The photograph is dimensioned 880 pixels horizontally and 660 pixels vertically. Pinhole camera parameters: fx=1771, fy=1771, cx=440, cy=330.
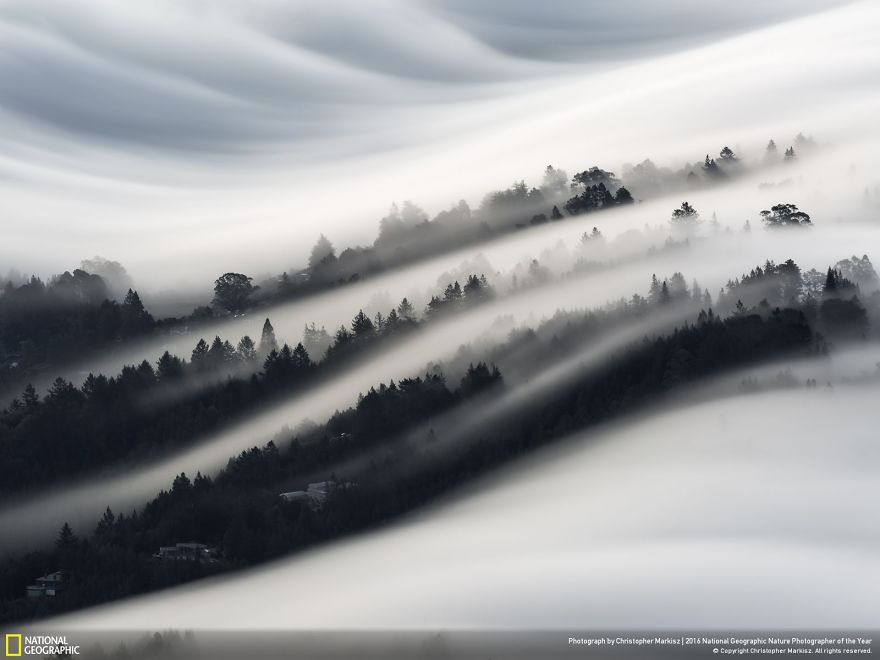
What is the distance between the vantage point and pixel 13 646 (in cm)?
7044

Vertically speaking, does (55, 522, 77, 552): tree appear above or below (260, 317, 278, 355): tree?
below

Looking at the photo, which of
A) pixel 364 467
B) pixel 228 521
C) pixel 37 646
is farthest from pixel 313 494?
pixel 37 646

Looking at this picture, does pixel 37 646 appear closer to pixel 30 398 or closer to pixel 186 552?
pixel 186 552

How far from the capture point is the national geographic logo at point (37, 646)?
223 ft

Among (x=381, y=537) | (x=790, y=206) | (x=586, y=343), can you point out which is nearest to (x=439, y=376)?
(x=586, y=343)

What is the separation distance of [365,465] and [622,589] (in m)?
21.0

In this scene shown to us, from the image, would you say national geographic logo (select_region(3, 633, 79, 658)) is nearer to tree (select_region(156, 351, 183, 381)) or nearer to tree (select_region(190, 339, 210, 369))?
tree (select_region(156, 351, 183, 381))

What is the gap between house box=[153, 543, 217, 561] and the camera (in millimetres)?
74500

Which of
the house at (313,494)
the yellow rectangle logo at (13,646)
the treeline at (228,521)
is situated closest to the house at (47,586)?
the treeline at (228,521)

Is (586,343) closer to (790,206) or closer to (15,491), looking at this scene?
(790,206)

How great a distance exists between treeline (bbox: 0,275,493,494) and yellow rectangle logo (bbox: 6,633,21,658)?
1621 centimetres

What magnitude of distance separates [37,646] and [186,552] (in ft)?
26.1

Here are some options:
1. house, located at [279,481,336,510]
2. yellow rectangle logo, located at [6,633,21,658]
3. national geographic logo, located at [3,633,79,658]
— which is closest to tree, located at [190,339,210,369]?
house, located at [279,481,336,510]

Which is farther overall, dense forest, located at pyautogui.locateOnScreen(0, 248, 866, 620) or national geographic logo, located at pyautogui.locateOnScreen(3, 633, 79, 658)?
dense forest, located at pyautogui.locateOnScreen(0, 248, 866, 620)
